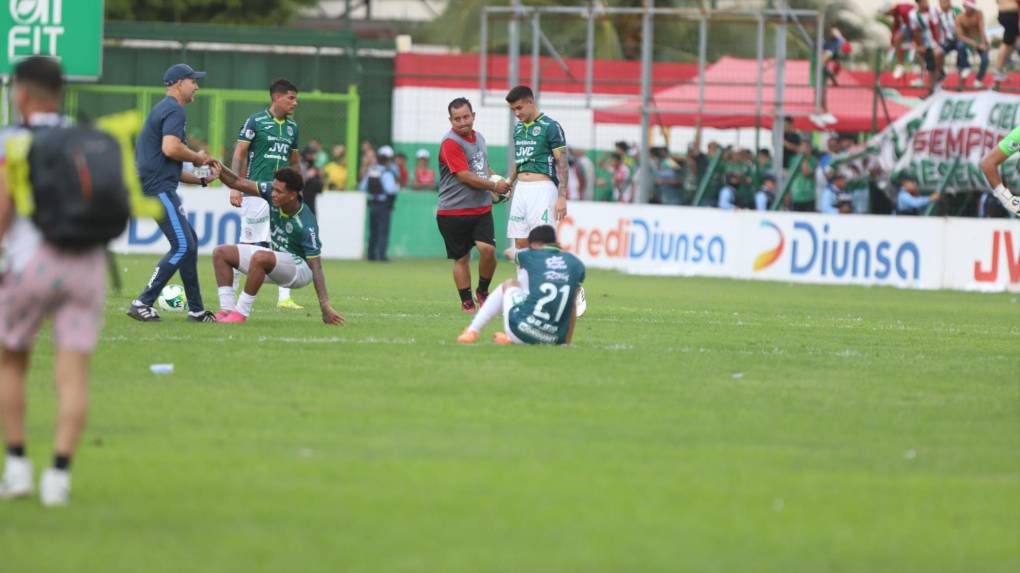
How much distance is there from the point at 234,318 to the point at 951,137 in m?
17.2

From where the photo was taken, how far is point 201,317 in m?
15.7

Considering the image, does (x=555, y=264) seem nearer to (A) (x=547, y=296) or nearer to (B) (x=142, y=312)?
(A) (x=547, y=296)

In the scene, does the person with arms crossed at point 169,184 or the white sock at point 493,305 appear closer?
the white sock at point 493,305

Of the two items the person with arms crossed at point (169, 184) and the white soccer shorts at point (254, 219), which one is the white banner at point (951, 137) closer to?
the white soccer shorts at point (254, 219)

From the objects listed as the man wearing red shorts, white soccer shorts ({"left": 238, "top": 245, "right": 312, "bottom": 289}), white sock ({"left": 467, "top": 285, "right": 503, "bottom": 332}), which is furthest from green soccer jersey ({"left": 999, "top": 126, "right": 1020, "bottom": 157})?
the man wearing red shorts

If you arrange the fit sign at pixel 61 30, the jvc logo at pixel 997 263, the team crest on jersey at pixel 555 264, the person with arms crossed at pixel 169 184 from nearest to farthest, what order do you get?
the team crest on jersey at pixel 555 264 < the person with arms crossed at pixel 169 184 < the fit sign at pixel 61 30 < the jvc logo at pixel 997 263

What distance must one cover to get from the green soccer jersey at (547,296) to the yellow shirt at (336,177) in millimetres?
23489

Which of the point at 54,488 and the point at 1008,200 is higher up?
the point at 1008,200

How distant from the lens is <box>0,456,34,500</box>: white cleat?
7.54 meters

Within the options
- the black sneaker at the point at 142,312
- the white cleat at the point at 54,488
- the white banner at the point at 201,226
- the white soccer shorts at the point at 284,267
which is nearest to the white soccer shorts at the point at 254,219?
the white soccer shorts at the point at 284,267

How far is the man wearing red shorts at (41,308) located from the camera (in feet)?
24.5

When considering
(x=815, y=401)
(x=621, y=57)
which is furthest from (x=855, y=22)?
(x=815, y=401)

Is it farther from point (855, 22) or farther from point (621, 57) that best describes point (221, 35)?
point (855, 22)

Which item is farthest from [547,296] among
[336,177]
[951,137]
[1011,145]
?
[336,177]
